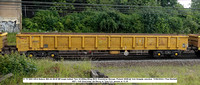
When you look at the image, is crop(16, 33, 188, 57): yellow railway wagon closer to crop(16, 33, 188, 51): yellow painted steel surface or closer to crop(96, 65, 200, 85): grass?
crop(16, 33, 188, 51): yellow painted steel surface

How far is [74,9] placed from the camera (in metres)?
33.4

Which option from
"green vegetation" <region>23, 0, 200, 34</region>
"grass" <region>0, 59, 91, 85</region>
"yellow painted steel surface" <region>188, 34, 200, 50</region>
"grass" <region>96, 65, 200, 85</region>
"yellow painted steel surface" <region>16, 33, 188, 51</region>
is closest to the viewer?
"grass" <region>0, 59, 91, 85</region>

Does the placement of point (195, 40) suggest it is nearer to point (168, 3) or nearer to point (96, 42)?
point (96, 42)

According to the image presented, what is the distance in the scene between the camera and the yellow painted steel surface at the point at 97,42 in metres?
15.5

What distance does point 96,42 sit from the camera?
16312mm

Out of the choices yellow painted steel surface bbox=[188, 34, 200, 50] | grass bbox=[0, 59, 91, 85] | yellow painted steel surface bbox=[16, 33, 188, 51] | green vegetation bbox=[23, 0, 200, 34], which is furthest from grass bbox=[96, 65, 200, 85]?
green vegetation bbox=[23, 0, 200, 34]

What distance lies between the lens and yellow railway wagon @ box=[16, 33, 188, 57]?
15.5m

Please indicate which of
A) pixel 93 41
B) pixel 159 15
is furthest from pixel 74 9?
pixel 93 41

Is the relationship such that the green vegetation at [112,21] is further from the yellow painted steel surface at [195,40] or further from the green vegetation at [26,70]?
the green vegetation at [26,70]

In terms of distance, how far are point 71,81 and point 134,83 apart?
2.29 metres

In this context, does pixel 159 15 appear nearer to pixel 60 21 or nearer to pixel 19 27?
pixel 60 21

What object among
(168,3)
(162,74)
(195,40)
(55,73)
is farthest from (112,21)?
(55,73)

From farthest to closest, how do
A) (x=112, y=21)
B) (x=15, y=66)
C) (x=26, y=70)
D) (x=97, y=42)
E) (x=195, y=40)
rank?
1. (x=112, y=21)
2. (x=195, y=40)
3. (x=97, y=42)
4. (x=26, y=70)
5. (x=15, y=66)

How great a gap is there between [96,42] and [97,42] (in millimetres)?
146
